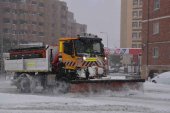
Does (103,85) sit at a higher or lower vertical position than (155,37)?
lower

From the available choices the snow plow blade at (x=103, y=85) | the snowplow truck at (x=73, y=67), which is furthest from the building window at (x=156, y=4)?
the snow plow blade at (x=103, y=85)

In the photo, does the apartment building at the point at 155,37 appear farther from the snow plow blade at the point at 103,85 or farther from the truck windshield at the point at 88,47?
the snow plow blade at the point at 103,85

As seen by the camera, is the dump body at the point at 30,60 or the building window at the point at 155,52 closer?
the dump body at the point at 30,60

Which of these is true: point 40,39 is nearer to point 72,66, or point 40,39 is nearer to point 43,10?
point 43,10

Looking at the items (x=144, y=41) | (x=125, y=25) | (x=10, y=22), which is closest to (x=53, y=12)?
(x=10, y=22)

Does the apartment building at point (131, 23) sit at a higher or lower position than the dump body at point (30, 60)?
higher

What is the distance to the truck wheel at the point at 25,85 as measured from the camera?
2612 centimetres

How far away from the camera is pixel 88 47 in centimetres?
2422

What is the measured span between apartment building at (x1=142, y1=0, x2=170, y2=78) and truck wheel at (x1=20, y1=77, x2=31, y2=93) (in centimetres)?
2460

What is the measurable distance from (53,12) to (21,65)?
94130mm

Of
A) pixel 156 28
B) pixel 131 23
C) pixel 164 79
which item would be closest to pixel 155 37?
pixel 156 28

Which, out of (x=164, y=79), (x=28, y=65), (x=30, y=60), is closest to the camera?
(x=30, y=60)

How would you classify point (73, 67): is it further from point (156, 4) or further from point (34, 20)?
point (34, 20)

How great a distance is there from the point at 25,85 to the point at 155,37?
87.6 ft
